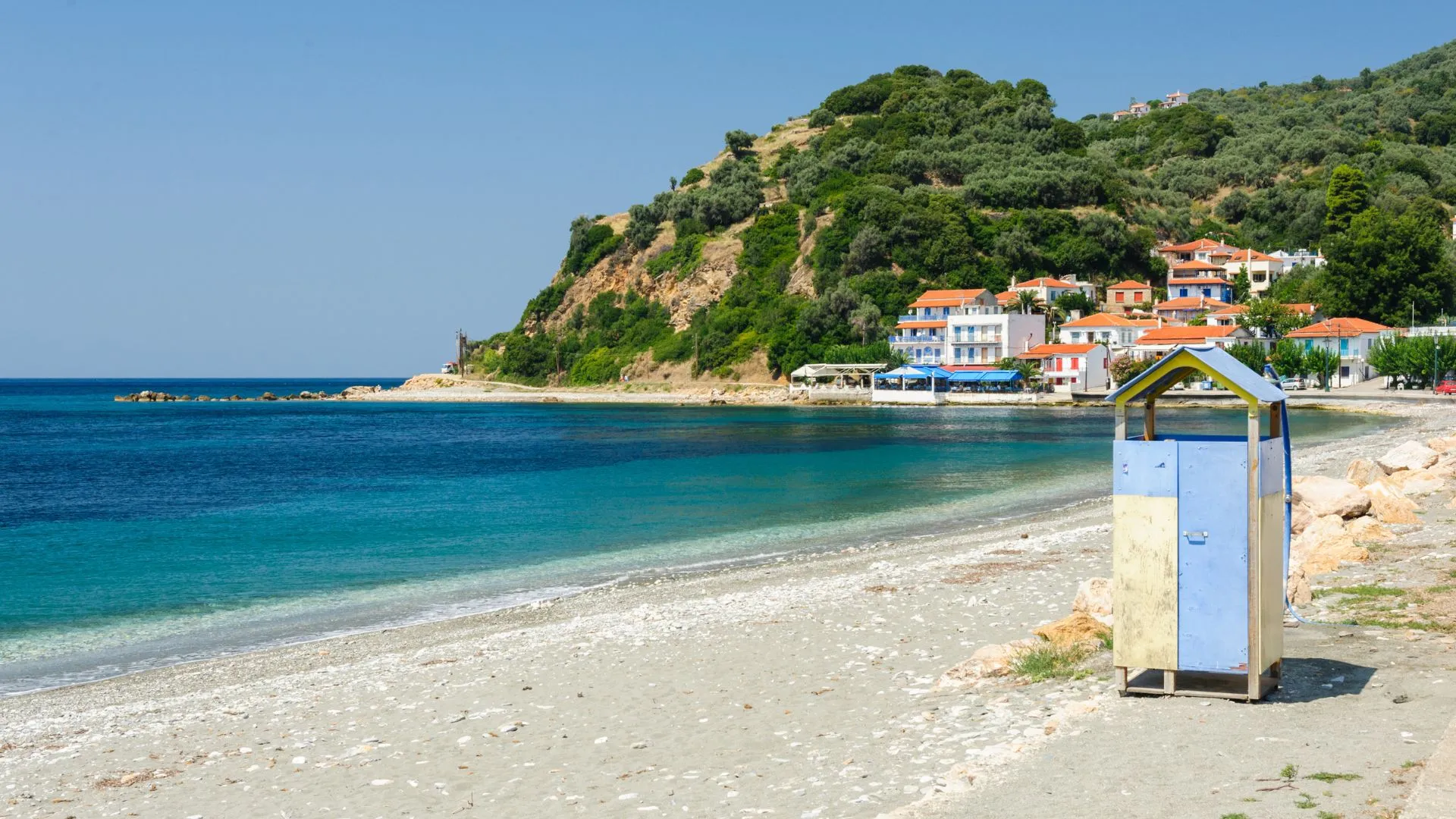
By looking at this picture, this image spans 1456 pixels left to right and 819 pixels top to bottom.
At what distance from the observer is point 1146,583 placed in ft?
27.2

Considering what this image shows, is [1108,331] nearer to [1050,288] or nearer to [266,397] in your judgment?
[1050,288]

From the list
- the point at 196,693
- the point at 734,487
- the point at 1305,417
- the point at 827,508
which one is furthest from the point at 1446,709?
the point at 1305,417

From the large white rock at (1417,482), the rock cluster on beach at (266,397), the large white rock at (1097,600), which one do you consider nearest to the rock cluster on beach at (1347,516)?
the large white rock at (1417,482)

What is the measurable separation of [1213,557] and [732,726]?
3.97m

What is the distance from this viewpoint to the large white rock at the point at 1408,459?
2400 cm

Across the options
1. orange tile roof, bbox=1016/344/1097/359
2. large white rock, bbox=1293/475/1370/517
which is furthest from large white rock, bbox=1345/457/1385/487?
orange tile roof, bbox=1016/344/1097/359

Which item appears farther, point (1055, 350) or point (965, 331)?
point (965, 331)

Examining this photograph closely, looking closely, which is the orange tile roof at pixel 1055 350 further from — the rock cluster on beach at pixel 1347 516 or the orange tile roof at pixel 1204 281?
the rock cluster on beach at pixel 1347 516

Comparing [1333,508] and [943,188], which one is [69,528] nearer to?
[1333,508]

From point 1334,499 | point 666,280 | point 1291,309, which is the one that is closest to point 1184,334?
point 1291,309

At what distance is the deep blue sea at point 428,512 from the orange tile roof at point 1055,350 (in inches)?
955

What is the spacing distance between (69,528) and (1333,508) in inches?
1163

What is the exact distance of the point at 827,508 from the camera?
102ft

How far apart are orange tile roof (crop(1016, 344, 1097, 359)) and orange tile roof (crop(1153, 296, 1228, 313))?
46.7 feet
